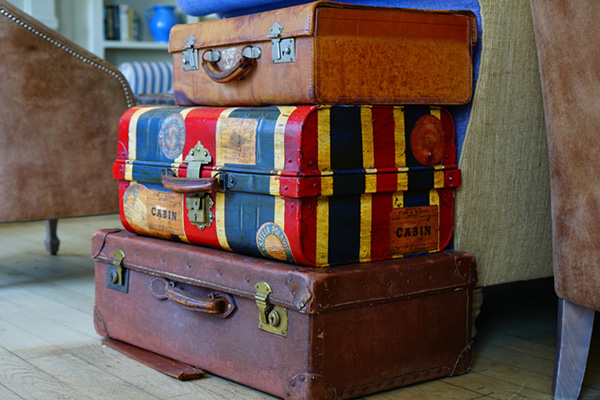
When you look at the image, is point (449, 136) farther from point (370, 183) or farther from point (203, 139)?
point (203, 139)

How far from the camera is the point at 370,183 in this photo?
1415 mm

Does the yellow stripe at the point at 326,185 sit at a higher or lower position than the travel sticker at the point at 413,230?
higher

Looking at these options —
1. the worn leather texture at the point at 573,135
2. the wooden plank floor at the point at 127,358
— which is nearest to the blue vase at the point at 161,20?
the wooden plank floor at the point at 127,358

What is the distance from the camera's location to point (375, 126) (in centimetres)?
142

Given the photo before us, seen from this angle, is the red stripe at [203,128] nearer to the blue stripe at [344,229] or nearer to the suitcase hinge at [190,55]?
the suitcase hinge at [190,55]

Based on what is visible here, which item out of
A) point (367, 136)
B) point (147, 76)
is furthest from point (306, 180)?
point (147, 76)

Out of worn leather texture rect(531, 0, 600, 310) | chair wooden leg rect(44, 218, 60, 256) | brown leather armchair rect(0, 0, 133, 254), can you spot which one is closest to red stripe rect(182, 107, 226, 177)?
worn leather texture rect(531, 0, 600, 310)

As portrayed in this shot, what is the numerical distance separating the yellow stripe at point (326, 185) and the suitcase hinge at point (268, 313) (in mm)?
194

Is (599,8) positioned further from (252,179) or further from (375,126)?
(252,179)

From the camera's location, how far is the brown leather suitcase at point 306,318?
1.35m

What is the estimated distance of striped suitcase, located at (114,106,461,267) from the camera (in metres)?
1.35

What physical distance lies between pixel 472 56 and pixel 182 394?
85 centimetres

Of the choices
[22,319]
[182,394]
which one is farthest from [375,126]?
[22,319]

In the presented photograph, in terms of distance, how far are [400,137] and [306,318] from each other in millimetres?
385
